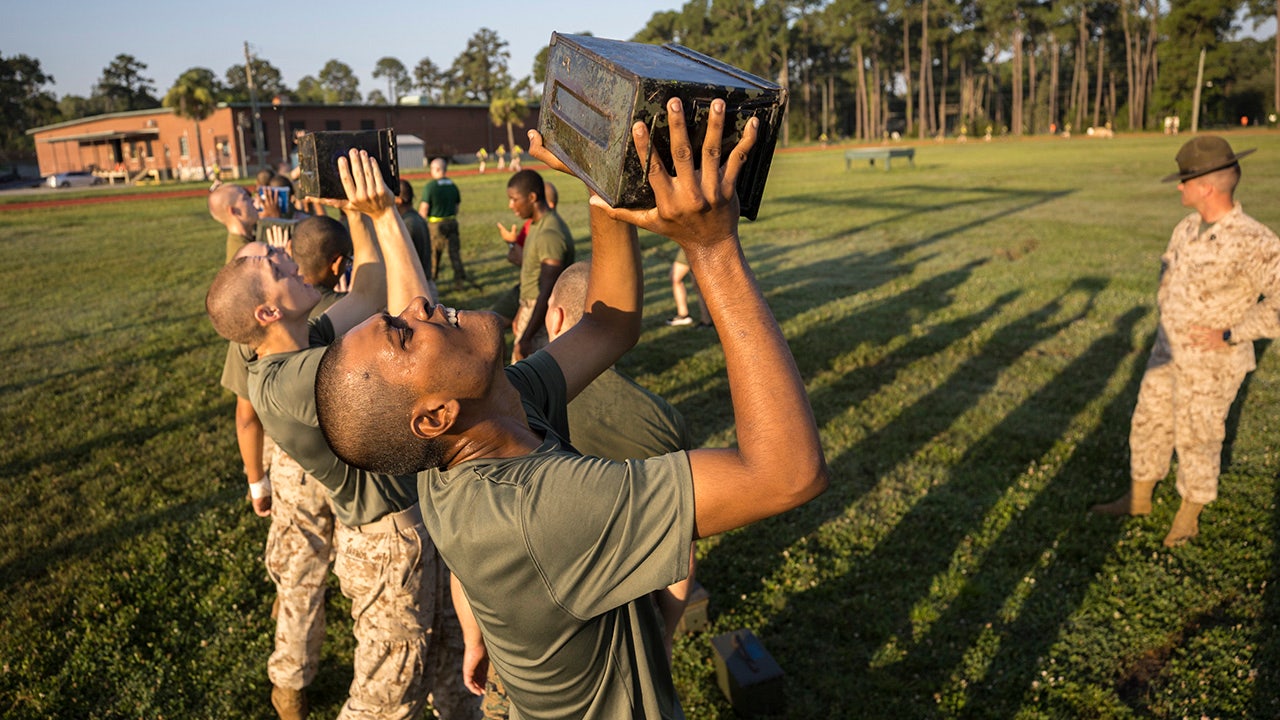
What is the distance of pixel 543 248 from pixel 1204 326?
4959 mm

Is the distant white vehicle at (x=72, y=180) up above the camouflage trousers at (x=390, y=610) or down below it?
above

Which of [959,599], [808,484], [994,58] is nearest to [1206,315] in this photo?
[959,599]

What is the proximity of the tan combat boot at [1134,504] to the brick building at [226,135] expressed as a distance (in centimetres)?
6312

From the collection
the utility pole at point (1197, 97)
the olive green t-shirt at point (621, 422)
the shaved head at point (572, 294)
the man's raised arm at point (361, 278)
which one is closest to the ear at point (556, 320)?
the shaved head at point (572, 294)

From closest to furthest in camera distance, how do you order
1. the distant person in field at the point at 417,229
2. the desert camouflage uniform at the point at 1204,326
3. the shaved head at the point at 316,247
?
the shaved head at the point at 316,247, the desert camouflage uniform at the point at 1204,326, the distant person in field at the point at 417,229

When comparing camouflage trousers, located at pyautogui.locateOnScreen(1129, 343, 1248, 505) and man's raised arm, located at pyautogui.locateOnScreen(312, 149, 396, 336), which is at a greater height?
man's raised arm, located at pyautogui.locateOnScreen(312, 149, 396, 336)

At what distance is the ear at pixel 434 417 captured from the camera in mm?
1787

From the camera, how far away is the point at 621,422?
3.24 metres

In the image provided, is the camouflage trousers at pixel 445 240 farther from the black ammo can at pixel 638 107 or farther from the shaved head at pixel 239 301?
the black ammo can at pixel 638 107

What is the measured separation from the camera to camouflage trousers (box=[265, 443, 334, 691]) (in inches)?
150

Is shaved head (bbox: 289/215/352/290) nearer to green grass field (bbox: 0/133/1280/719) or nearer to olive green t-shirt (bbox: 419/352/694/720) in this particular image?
green grass field (bbox: 0/133/1280/719)

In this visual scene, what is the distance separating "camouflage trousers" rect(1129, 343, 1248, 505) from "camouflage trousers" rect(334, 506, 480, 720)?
4.95 m

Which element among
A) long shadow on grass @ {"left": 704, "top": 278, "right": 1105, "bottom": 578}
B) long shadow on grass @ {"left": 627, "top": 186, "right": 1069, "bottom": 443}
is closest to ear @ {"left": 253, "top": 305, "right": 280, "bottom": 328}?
long shadow on grass @ {"left": 704, "top": 278, "right": 1105, "bottom": 578}

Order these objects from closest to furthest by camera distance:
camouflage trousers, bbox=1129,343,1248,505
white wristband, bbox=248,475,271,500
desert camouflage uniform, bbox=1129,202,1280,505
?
white wristband, bbox=248,475,271,500 → desert camouflage uniform, bbox=1129,202,1280,505 → camouflage trousers, bbox=1129,343,1248,505
